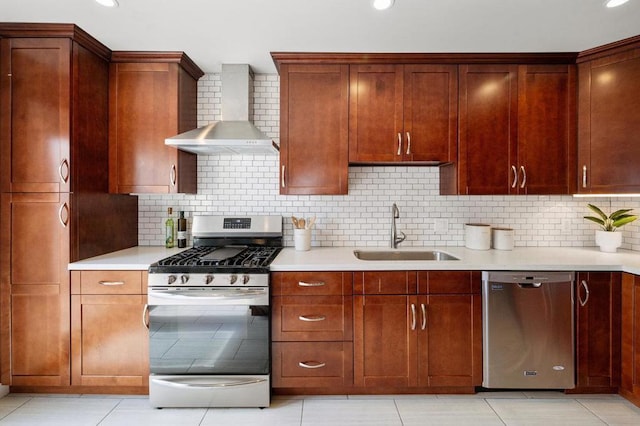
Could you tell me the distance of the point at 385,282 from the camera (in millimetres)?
2416

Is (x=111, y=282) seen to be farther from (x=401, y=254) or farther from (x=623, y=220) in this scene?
(x=623, y=220)

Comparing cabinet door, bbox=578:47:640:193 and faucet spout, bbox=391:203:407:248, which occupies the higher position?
cabinet door, bbox=578:47:640:193

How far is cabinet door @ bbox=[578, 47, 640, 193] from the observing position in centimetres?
255

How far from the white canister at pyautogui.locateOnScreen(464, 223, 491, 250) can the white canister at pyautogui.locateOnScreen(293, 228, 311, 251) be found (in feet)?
4.34

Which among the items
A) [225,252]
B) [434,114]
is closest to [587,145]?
[434,114]

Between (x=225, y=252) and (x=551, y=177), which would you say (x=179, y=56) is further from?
(x=551, y=177)

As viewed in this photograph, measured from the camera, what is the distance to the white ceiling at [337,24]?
2.13 meters

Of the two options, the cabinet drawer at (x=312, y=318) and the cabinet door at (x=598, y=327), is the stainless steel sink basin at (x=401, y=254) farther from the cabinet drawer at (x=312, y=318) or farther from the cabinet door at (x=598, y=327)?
the cabinet door at (x=598, y=327)

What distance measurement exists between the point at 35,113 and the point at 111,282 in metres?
1.20

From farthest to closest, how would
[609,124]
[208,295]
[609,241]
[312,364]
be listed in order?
[609,241] < [609,124] < [312,364] < [208,295]

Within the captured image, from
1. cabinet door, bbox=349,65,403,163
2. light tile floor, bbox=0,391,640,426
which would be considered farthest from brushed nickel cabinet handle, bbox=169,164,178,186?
light tile floor, bbox=0,391,640,426

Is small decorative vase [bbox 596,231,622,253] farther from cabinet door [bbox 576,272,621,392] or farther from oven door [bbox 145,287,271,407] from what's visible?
oven door [bbox 145,287,271,407]

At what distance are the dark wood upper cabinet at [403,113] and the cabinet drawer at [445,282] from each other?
896 millimetres

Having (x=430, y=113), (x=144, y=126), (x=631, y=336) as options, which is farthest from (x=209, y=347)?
(x=631, y=336)
